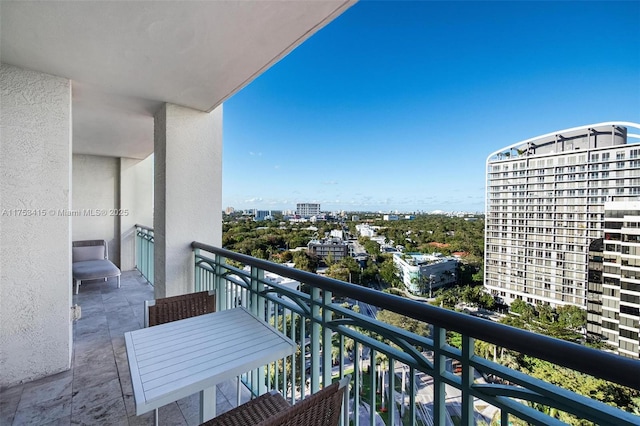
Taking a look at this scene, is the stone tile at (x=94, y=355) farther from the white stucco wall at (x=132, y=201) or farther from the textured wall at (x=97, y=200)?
the textured wall at (x=97, y=200)

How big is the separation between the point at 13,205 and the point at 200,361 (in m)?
2.44

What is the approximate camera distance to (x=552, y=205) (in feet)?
11.5

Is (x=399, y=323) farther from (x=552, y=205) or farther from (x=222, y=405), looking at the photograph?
(x=552, y=205)

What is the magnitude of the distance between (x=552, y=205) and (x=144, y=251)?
738 centimetres

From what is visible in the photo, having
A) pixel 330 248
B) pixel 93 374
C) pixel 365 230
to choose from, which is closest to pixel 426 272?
pixel 330 248

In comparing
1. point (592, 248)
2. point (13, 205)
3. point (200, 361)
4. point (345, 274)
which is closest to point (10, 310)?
point (13, 205)

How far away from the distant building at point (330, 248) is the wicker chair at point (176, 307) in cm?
284

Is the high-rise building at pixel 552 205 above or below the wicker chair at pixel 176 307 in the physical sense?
above

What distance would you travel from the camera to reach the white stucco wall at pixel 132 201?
6.39 meters

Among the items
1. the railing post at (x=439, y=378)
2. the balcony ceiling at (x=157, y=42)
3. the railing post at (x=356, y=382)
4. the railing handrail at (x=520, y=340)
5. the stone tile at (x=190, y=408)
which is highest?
the balcony ceiling at (x=157, y=42)

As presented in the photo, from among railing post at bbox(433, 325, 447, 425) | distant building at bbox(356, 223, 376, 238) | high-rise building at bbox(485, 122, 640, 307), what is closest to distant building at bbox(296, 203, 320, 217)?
distant building at bbox(356, 223, 376, 238)

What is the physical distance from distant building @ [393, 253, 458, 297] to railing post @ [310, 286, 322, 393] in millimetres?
2705

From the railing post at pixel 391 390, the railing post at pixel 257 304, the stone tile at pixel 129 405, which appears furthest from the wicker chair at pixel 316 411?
the stone tile at pixel 129 405

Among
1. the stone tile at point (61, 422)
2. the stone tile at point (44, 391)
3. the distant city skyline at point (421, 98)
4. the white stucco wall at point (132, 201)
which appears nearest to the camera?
the stone tile at point (61, 422)
